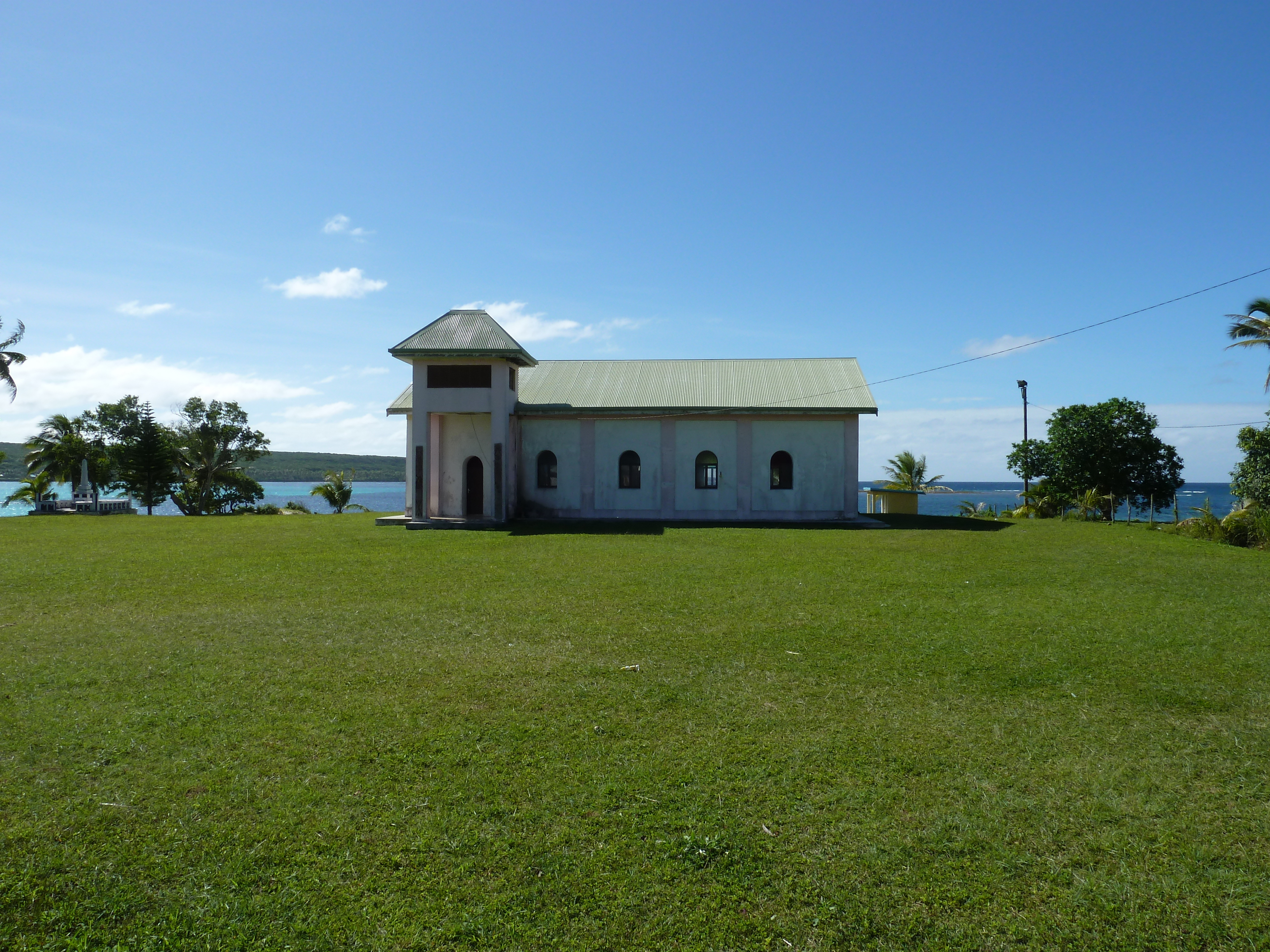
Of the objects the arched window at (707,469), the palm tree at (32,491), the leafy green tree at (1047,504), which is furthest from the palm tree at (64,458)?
the leafy green tree at (1047,504)

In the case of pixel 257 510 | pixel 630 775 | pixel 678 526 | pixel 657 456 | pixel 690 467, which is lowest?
pixel 630 775

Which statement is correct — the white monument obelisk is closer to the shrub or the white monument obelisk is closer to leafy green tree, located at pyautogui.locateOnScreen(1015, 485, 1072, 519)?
the shrub

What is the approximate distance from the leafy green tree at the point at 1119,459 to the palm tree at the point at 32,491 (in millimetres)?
48209

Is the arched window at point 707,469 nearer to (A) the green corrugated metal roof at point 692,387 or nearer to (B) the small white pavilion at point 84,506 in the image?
(A) the green corrugated metal roof at point 692,387

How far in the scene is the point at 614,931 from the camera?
11.3 ft

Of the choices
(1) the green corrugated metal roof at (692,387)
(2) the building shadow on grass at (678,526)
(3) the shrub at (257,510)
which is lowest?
(2) the building shadow on grass at (678,526)

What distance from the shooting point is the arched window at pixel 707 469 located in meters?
27.6

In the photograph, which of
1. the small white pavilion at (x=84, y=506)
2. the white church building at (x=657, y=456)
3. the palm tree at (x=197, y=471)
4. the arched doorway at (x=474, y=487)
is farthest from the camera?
the palm tree at (x=197, y=471)

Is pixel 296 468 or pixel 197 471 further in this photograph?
pixel 296 468

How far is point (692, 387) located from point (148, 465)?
31173 millimetres

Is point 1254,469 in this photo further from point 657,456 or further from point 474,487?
point 474,487

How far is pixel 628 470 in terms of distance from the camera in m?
27.8

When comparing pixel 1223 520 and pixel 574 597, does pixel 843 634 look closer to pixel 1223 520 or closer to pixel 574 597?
pixel 574 597

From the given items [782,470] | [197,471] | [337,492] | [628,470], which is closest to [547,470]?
[628,470]
